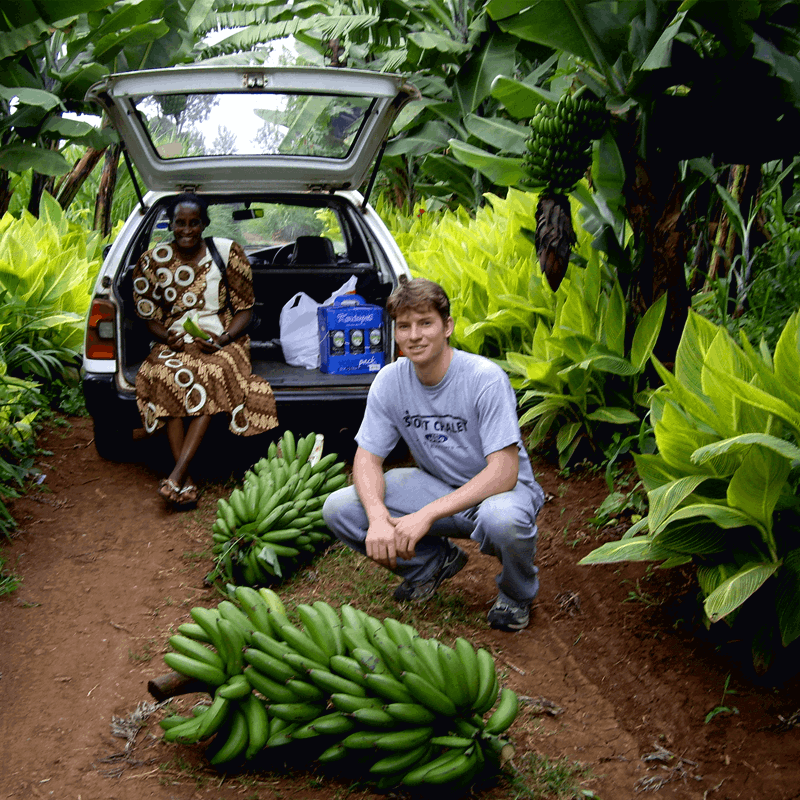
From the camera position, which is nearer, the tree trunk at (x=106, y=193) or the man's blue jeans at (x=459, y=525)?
the man's blue jeans at (x=459, y=525)

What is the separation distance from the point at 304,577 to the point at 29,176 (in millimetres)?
9613

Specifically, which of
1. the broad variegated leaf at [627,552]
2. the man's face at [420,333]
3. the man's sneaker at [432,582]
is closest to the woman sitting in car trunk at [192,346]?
the man's sneaker at [432,582]

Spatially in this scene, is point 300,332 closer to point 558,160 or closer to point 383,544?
point 558,160

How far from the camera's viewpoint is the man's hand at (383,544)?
3.02 meters

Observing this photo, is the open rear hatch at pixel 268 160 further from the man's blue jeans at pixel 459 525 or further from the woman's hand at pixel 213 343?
the man's blue jeans at pixel 459 525

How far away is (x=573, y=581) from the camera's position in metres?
3.61

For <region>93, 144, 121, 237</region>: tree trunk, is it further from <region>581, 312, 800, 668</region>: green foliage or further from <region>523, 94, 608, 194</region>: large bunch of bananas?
<region>581, 312, 800, 668</region>: green foliage

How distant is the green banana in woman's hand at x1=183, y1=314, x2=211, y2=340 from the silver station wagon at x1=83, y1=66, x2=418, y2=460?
35 cm

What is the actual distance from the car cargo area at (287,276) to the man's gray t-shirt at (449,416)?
4.31 feet

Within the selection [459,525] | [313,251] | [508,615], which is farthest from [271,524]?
[313,251]

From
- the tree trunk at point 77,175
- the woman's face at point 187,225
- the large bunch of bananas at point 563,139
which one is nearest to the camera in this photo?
the large bunch of bananas at point 563,139

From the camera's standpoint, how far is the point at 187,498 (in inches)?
174

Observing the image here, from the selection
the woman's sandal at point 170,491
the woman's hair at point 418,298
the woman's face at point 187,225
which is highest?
the woman's hair at point 418,298

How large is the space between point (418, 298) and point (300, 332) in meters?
2.41
